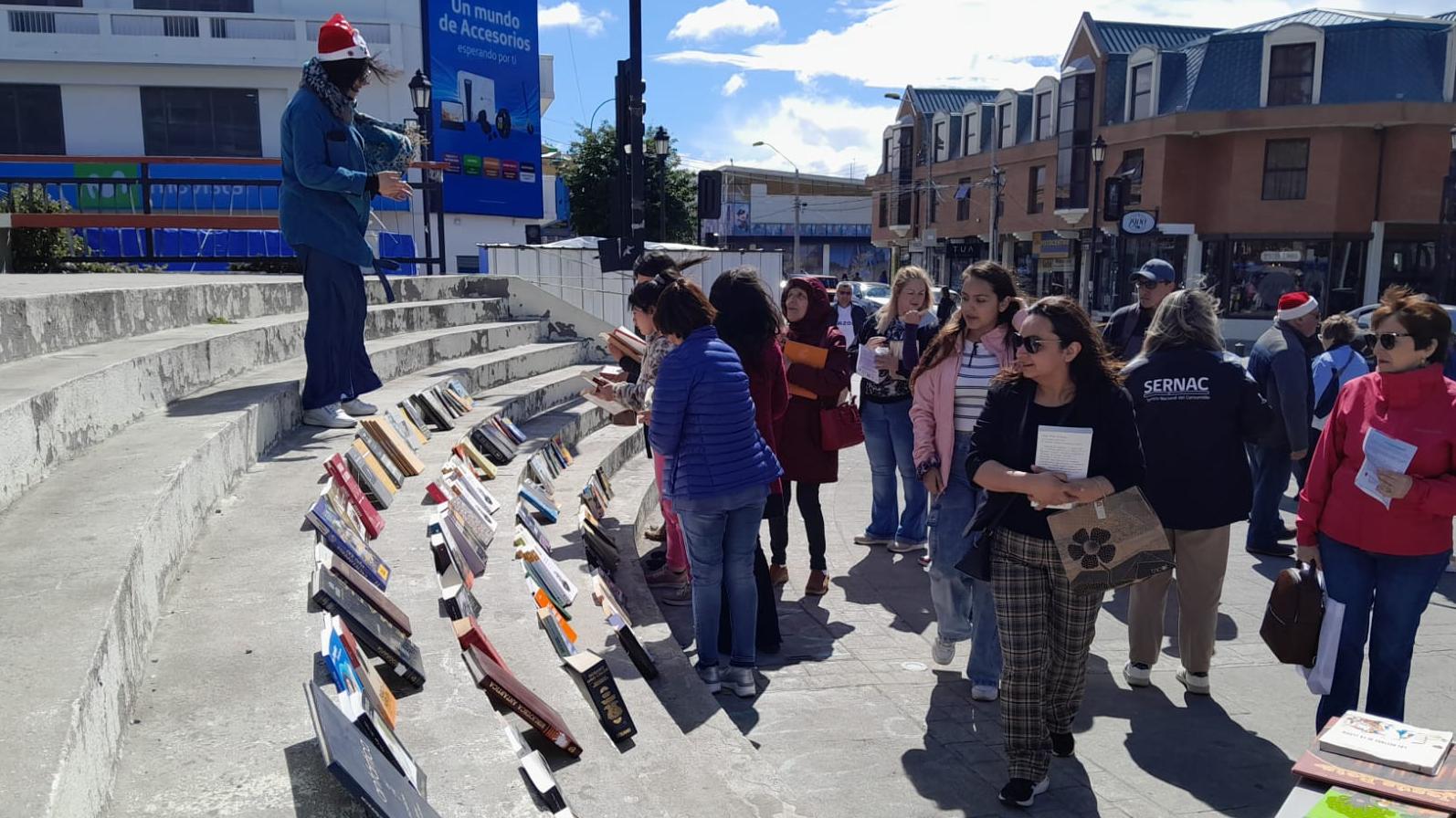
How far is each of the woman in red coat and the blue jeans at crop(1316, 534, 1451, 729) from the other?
2685 mm

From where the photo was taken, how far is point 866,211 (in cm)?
7338

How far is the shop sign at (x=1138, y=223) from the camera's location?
30125 mm

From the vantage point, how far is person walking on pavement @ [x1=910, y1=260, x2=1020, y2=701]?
4.49m

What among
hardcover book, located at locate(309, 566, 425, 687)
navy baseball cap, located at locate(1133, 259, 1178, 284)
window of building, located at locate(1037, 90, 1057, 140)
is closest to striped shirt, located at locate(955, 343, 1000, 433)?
hardcover book, located at locate(309, 566, 425, 687)

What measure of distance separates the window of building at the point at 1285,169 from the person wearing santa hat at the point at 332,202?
3172cm

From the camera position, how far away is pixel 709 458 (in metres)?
4.24

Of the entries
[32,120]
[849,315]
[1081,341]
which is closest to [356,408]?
[1081,341]

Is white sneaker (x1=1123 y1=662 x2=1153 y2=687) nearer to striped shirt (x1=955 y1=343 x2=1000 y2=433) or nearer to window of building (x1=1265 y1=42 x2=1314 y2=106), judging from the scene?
striped shirt (x1=955 y1=343 x2=1000 y2=433)

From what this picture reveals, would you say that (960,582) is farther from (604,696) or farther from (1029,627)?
(604,696)

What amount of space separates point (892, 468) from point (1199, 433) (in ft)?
8.29

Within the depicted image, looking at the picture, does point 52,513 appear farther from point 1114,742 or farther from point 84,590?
point 1114,742

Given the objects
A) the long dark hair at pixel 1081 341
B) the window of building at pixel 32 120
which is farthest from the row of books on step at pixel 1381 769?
the window of building at pixel 32 120

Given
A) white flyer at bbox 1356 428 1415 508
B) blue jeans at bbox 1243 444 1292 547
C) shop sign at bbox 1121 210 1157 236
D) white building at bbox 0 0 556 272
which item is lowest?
blue jeans at bbox 1243 444 1292 547

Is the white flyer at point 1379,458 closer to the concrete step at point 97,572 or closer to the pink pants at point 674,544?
the pink pants at point 674,544
